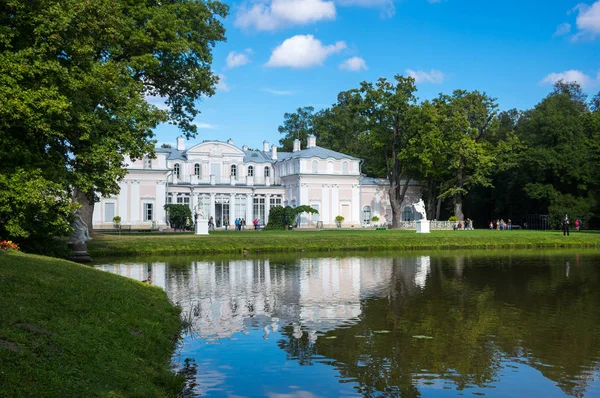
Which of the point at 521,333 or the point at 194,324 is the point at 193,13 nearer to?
the point at 194,324

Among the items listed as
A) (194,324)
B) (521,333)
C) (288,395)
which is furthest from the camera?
(194,324)

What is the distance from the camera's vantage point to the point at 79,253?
67.8 ft

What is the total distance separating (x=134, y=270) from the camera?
19.6 m

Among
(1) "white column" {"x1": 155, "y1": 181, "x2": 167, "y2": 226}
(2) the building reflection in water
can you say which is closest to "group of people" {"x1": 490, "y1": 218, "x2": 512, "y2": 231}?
(1) "white column" {"x1": 155, "y1": 181, "x2": 167, "y2": 226}

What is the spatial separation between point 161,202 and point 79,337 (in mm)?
45521

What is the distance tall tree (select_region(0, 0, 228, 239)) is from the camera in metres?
15.0

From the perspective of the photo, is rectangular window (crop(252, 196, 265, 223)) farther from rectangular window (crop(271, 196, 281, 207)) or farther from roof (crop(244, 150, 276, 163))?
roof (crop(244, 150, 276, 163))

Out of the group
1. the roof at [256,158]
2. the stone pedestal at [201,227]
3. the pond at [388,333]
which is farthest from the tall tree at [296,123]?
→ the pond at [388,333]

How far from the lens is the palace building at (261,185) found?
Result: 54.5m

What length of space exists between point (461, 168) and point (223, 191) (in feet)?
70.2

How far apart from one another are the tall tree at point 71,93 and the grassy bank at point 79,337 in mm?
5307

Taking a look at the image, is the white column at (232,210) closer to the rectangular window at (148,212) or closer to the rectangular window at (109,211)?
the rectangular window at (148,212)

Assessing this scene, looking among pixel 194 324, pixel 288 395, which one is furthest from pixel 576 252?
pixel 288 395

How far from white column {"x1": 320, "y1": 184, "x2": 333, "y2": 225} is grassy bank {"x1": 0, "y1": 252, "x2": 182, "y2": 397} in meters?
45.2
